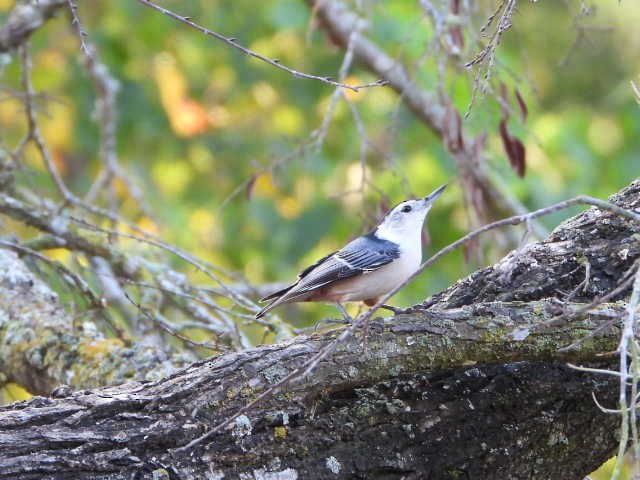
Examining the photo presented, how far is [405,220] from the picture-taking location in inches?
165

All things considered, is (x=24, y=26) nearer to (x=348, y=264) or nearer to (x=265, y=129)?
(x=348, y=264)

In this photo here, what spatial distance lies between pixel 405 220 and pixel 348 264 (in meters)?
0.55

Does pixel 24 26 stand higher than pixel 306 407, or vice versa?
pixel 24 26

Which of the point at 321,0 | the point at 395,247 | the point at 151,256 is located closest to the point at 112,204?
the point at 151,256

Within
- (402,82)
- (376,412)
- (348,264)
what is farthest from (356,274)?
(402,82)

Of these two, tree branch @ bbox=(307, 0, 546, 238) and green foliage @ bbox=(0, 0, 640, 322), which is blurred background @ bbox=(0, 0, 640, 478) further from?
tree branch @ bbox=(307, 0, 546, 238)

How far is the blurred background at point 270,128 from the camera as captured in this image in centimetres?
711

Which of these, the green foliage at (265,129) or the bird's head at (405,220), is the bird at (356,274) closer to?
the bird's head at (405,220)

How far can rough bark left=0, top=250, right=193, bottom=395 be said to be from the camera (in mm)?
3676

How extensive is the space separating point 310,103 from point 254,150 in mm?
842

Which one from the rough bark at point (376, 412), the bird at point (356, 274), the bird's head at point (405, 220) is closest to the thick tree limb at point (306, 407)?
the rough bark at point (376, 412)

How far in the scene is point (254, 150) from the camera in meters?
9.38

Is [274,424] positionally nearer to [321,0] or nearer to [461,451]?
[461,451]

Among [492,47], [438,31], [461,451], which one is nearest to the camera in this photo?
[492,47]
